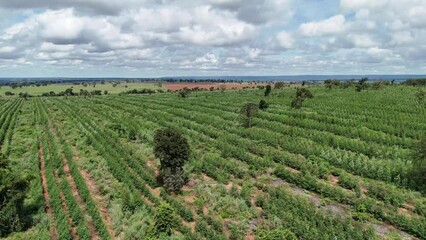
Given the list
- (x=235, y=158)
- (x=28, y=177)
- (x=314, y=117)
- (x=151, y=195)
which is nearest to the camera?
Result: (x=28, y=177)

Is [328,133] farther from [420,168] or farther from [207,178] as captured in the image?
[207,178]

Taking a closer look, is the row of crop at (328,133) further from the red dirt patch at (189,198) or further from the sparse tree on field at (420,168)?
the red dirt patch at (189,198)

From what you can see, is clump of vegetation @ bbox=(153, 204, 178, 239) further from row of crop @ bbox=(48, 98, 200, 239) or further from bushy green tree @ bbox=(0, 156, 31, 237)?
bushy green tree @ bbox=(0, 156, 31, 237)

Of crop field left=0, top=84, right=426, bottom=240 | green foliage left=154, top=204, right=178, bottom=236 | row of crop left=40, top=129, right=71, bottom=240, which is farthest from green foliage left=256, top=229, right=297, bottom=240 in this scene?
row of crop left=40, top=129, right=71, bottom=240

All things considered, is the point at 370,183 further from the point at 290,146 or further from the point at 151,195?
the point at 151,195

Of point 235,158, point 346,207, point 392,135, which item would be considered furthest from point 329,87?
point 346,207

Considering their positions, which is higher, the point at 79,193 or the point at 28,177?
the point at 28,177

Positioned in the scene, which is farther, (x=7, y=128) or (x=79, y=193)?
(x=7, y=128)
